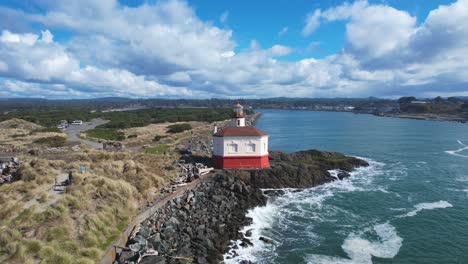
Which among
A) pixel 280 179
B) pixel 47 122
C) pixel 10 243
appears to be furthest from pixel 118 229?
pixel 47 122

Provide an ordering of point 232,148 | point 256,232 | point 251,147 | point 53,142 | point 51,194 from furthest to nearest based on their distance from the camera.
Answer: point 53,142, point 251,147, point 232,148, point 256,232, point 51,194

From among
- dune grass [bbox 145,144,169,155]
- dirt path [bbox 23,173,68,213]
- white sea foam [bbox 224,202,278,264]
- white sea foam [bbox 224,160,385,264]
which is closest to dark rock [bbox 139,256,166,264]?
white sea foam [bbox 224,202,278,264]

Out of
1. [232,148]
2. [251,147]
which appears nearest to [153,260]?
[232,148]

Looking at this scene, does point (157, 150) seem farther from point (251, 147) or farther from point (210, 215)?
point (210, 215)

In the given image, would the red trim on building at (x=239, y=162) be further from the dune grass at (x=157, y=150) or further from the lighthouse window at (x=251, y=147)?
the dune grass at (x=157, y=150)

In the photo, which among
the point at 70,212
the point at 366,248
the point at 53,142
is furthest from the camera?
the point at 53,142

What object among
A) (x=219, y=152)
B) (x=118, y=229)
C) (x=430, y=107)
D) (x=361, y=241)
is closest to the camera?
(x=118, y=229)

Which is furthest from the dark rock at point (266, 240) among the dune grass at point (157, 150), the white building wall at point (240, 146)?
the dune grass at point (157, 150)

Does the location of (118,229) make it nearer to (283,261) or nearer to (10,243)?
(10,243)
